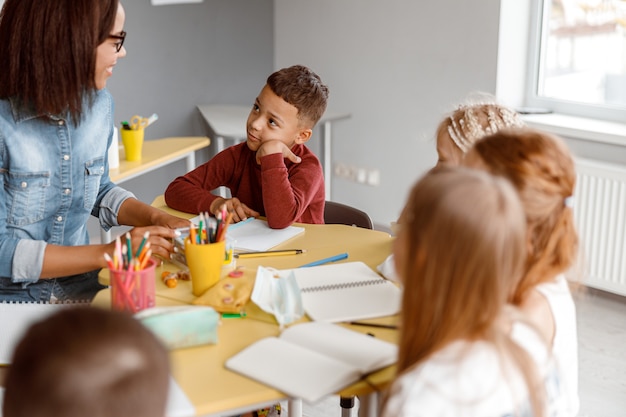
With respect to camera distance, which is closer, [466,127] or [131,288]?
[131,288]

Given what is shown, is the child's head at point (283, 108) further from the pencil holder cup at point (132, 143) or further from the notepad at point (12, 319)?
the pencil holder cup at point (132, 143)

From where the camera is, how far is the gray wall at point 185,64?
4.05 m

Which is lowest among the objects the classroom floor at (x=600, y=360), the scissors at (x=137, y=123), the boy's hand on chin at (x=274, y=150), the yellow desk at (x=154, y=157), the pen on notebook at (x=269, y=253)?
the classroom floor at (x=600, y=360)

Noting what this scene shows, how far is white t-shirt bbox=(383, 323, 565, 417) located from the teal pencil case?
15.1 inches

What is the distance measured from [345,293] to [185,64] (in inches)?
113

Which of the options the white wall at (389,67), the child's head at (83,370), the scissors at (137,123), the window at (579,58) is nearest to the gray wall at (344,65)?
the white wall at (389,67)

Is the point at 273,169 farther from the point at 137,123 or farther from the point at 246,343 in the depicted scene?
the point at 137,123

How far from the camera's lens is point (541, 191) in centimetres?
138

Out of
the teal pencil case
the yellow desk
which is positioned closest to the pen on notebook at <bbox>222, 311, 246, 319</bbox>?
the teal pencil case

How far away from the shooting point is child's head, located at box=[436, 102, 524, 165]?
72.6 inches

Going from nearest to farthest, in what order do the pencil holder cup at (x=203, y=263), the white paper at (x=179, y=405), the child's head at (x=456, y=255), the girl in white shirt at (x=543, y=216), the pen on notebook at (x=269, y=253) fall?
the child's head at (x=456, y=255)
the white paper at (x=179, y=405)
the girl in white shirt at (x=543, y=216)
the pencil holder cup at (x=203, y=263)
the pen on notebook at (x=269, y=253)

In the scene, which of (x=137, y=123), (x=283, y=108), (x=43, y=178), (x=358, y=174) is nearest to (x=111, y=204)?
(x=43, y=178)

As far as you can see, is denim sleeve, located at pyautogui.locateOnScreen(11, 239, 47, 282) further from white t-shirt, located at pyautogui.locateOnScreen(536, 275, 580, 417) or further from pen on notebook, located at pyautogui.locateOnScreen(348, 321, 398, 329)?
white t-shirt, located at pyautogui.locateOnScreen(536, 275, 580, 417)

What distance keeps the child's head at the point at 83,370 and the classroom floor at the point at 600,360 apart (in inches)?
63.0
